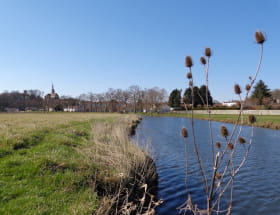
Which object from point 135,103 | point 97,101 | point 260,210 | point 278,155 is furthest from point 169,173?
point 97,101

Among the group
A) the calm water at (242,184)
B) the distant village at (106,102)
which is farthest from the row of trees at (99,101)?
the calm water at (242,184)

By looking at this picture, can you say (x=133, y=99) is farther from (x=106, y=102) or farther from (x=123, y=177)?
(x=123, y=177)

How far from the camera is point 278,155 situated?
35.8 ft

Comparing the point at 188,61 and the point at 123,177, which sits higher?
the point at 188,61

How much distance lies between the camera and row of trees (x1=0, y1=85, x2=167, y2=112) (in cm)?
7956

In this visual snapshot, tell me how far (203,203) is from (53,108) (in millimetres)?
97159

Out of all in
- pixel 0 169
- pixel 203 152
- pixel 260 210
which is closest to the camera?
pixel 0 169

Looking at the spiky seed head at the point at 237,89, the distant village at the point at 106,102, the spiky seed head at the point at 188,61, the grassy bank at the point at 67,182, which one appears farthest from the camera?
the distant village at the point at 106,102

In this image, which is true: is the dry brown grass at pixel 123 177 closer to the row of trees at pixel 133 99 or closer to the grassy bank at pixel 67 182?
the grassy bank at pixel 67 182

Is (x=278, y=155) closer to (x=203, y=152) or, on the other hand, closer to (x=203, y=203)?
(x=203, y=152)

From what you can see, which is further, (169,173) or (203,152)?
(203,152)

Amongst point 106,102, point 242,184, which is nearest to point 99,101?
point 106,102

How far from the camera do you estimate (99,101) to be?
89.2m

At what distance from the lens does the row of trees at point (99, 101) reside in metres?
79.6
